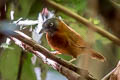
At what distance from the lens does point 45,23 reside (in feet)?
2.04

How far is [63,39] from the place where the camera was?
2.32ft

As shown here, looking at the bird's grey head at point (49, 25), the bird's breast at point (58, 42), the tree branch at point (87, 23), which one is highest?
the tree branch at point (87, 23)

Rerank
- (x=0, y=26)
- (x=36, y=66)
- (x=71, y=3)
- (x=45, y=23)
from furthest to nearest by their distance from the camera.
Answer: (x=36, y=66) < (x=45, y=23) < (x=71, y=3) < (x=0, y=26)

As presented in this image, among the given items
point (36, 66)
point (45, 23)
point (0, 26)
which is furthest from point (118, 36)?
point (36, 66)

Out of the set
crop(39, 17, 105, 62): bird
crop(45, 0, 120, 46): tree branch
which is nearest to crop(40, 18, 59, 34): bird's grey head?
crop(39, 17, 105, 62): bird

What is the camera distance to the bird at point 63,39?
65cm

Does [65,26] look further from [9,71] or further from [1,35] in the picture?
[1,35]

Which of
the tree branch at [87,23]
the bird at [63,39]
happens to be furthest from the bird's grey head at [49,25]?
the tree branch at [87,23]

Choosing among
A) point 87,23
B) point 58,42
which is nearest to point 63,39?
point 58,42

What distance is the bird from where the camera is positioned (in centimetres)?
65

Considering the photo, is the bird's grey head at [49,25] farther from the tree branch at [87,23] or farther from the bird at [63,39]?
the tree branch at [87,23]

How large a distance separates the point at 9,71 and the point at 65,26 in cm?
19

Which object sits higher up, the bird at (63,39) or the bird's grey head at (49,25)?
the bird's grey head at (49,25)

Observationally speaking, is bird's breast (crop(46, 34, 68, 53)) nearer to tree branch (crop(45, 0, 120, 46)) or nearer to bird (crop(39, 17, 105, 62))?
bird (crop(39, 17, 105, 62))
